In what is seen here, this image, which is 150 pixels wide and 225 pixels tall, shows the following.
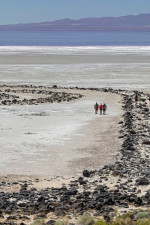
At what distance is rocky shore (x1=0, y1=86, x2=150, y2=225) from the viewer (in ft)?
60.8

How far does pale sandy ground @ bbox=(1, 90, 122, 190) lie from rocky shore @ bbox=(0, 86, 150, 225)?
769 millimetres

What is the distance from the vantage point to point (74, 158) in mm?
28703

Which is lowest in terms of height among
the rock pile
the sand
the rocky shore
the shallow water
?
the rocky shore

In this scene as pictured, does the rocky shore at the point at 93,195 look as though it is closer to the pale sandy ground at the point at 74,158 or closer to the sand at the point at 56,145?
the pale sandy ground at the point at 74,158

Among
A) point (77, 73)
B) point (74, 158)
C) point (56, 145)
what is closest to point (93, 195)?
point (74, 158)

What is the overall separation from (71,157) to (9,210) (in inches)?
408

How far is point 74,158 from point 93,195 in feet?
25.9

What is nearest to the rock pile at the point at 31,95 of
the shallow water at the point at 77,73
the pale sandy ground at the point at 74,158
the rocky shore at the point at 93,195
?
the shallow water at the point at 77,73

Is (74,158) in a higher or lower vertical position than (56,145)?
lower

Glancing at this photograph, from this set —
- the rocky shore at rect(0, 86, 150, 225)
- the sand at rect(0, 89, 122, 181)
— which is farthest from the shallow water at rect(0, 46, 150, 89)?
the rocky shore at rect(0, 86, 150, 225)

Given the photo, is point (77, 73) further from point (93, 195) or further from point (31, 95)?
point (93, 195)

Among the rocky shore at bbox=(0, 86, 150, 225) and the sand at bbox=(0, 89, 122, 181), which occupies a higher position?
the sand at bbox=(0, 89, 122, 181)

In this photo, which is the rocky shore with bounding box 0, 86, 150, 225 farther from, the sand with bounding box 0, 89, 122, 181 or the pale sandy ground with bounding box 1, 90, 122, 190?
the sand with bounding box 0, 89, 122, 181

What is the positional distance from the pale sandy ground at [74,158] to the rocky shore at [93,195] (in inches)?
30.3
